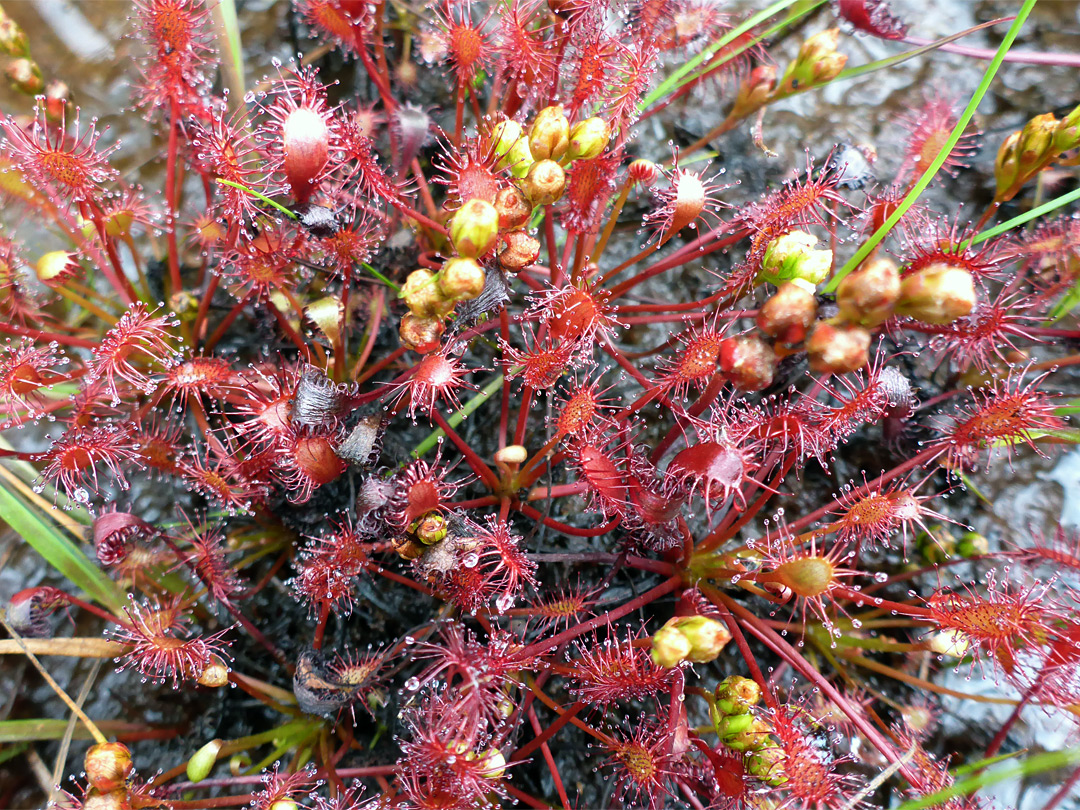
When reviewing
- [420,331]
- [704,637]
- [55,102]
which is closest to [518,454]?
[420,331]

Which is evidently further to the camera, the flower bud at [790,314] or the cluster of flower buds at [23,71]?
→ the cluster of flower buds at [23,71]

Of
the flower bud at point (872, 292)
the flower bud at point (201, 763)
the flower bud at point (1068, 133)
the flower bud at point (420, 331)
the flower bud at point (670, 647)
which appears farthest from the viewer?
the flower bud at point (1068, 133)

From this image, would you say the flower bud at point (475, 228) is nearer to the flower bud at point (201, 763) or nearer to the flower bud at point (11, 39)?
the flower bud at point (201, 763)

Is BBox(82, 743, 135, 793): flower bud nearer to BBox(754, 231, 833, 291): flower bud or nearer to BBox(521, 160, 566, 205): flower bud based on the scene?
BBox(521, 160, 566, 205): flower bud

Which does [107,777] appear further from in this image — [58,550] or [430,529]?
[430,529]

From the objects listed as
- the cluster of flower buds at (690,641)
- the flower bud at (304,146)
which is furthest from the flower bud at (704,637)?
the flower bud at (304,146)

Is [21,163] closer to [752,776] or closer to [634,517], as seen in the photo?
[634,517]

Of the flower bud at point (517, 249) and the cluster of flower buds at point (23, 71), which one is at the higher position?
the cluster of flower buds at point (23, 71)

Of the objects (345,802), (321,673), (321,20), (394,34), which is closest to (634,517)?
(321,673)
